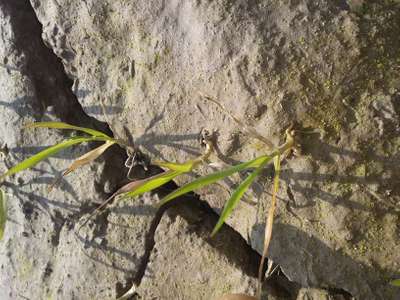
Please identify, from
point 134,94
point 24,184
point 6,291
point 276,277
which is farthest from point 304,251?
point 6,291

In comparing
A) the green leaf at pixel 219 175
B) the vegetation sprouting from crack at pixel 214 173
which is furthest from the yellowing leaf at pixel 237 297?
the green leaf at pixel 219 175

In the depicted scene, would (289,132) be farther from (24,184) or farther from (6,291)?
(6,291)

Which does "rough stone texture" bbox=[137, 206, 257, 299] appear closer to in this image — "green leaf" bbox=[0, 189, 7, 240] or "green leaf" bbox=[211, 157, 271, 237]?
"green leaf" bbox=[211, 157, 271, 237]

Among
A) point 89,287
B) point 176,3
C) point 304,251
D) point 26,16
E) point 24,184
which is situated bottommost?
point 89,287

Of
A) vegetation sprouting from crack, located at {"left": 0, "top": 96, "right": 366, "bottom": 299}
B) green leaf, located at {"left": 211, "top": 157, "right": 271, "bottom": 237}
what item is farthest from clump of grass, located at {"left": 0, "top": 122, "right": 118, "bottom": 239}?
green leaf, located at {"left": 211, "top": 157, "right": 271, "bottom": 237}

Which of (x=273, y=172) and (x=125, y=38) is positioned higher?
(x=125, y=38)

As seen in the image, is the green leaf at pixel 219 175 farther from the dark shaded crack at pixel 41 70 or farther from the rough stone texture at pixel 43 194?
the dark shaded crack at pixel 41 70

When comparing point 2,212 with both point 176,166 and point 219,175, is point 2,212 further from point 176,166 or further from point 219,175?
point 219,175

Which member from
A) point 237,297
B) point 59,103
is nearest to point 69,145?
point 59,103
